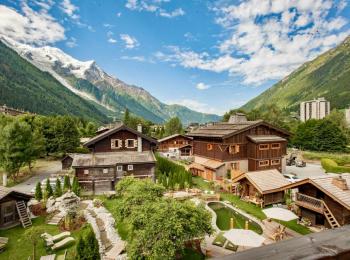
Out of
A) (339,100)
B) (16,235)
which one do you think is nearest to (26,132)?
(16,235)

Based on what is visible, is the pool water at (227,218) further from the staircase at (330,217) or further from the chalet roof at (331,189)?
the chalet roof at (331,189)

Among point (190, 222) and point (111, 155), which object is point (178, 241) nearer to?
point (190, 222)

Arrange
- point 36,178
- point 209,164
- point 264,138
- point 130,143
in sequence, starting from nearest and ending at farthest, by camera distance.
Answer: point 130,143 → point 209,164 → point 264,138 → point 36,178

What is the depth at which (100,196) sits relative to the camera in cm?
2633

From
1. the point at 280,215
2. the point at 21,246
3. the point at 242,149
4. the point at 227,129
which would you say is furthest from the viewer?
the point at 227,129

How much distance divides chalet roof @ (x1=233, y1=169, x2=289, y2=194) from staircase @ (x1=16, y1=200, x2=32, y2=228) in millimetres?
19414

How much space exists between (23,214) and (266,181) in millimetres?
21374

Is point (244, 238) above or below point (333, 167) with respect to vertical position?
below

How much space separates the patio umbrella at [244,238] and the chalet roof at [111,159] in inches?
678

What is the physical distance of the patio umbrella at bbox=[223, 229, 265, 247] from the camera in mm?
12229

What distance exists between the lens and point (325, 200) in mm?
17703

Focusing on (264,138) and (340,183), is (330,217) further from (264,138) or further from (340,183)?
(264,138)

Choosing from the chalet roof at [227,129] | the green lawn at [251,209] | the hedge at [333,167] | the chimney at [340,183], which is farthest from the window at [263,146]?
the chimney at [340,183]

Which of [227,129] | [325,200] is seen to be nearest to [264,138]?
[227,129]
